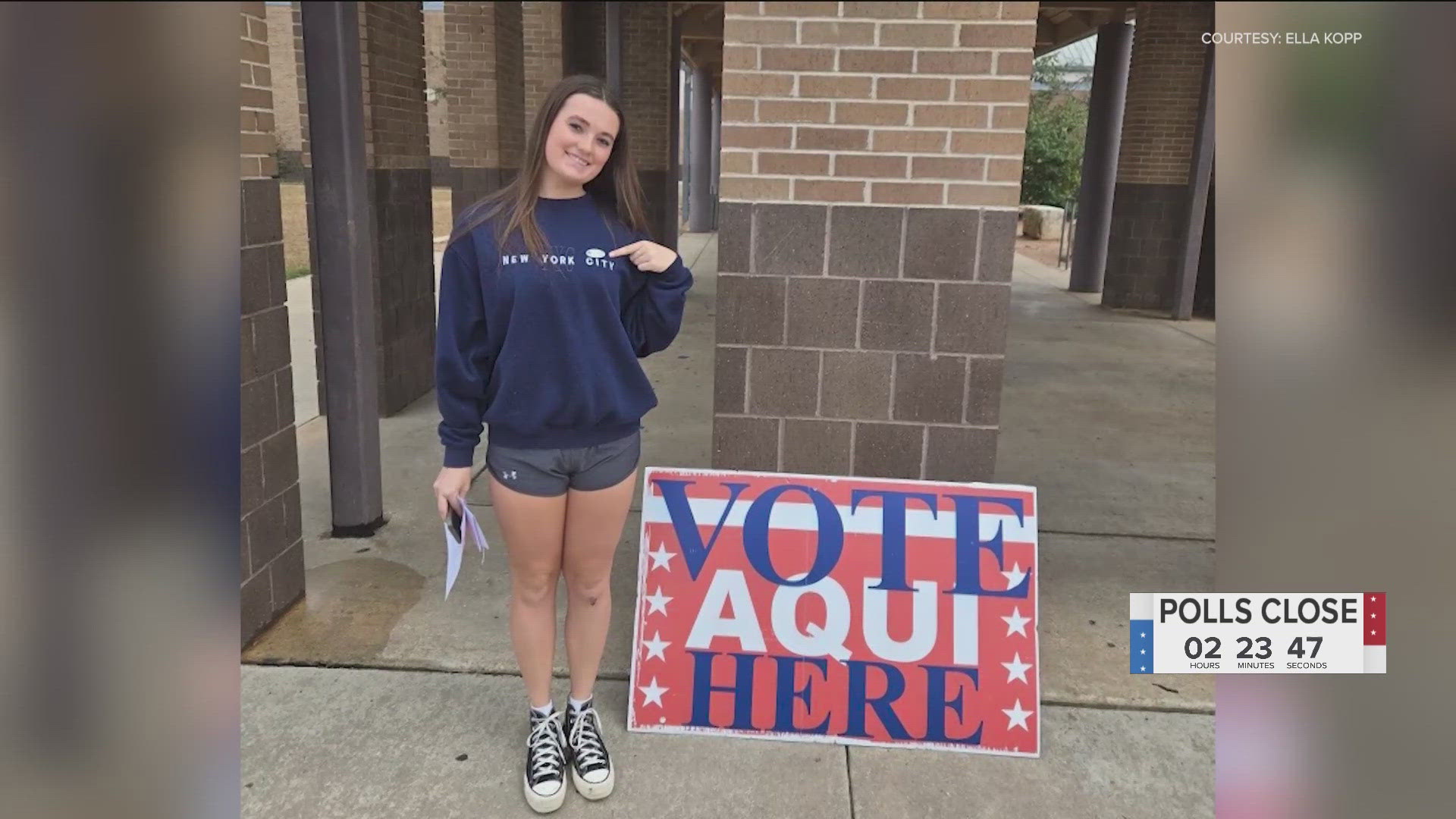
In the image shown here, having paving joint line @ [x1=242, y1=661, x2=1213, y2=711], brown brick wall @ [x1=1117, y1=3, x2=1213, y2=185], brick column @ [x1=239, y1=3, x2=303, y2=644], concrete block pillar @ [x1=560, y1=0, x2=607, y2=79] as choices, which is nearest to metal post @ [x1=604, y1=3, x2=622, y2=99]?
concrete block pillar @ [x1=560, y1=0, x2=607, y2=79]

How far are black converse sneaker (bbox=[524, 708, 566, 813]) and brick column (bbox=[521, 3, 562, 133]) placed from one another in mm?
9422

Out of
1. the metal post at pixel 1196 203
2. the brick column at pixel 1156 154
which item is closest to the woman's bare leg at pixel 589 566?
the metal post at pixel 1196 203

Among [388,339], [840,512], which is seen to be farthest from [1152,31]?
[840,512]

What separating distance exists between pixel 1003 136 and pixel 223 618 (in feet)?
9.27

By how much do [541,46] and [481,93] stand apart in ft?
7.89

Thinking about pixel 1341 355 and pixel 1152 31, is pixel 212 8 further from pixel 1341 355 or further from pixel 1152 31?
pixel 1152 31

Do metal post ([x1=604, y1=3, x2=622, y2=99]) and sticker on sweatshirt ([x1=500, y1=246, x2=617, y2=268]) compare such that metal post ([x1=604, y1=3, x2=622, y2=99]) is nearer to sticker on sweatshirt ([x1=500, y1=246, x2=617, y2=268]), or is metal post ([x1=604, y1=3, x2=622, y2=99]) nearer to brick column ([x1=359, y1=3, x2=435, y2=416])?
brick column ([x1=359, y1=3, x2=435, y2=416])

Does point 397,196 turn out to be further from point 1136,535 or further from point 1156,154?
point 1156,154

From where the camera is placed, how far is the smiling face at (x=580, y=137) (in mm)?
2104

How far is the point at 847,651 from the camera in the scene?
9.22 feet

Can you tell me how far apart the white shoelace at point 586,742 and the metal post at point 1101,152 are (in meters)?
12.8

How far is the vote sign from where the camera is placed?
109 inches

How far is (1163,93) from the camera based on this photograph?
11.3 m

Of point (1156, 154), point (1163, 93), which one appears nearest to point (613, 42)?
point (1163, 93)
